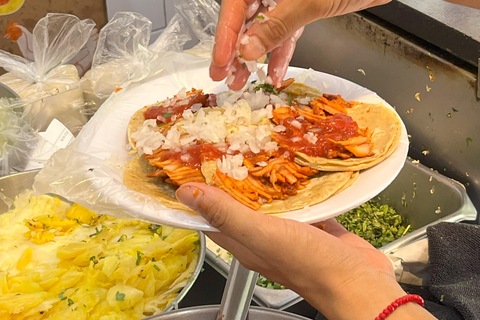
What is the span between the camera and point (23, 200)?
170cm

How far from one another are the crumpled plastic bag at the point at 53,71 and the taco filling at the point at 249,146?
678mm

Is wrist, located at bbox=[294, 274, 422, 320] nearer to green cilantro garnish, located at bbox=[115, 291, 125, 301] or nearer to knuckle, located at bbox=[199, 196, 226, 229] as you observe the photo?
knuckle, located at bbox=[199, 196, 226, 229]

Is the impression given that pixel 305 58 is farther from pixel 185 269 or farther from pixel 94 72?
pixel 185 269

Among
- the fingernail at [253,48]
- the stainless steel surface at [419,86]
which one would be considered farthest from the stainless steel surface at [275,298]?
the stainless steel surface at [419,86]

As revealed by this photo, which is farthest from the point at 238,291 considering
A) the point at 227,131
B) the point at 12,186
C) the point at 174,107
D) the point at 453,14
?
the point at 453,14

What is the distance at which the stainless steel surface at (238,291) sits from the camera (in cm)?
116

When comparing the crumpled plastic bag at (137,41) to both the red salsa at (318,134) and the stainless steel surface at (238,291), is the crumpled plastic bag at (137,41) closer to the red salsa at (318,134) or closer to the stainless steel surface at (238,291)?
Answer: the red salsa at (318,134)

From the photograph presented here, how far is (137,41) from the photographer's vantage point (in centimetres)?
192

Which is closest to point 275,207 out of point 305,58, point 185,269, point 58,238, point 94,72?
point 185,269

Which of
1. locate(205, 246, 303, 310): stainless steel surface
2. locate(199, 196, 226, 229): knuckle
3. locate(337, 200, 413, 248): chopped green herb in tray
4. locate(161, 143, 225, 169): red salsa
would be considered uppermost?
locate(199, 196, 226, 229): knuckle

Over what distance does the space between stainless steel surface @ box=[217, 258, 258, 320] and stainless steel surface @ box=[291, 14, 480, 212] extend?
1059mm

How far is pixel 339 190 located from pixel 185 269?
60cm

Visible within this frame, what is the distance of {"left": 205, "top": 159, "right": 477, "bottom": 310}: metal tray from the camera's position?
5.42 ft

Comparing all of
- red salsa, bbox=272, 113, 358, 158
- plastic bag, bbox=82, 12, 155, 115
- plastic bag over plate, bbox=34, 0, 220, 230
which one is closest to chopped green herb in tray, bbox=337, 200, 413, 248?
red salsa, bbox=272, 113, 358, 158
